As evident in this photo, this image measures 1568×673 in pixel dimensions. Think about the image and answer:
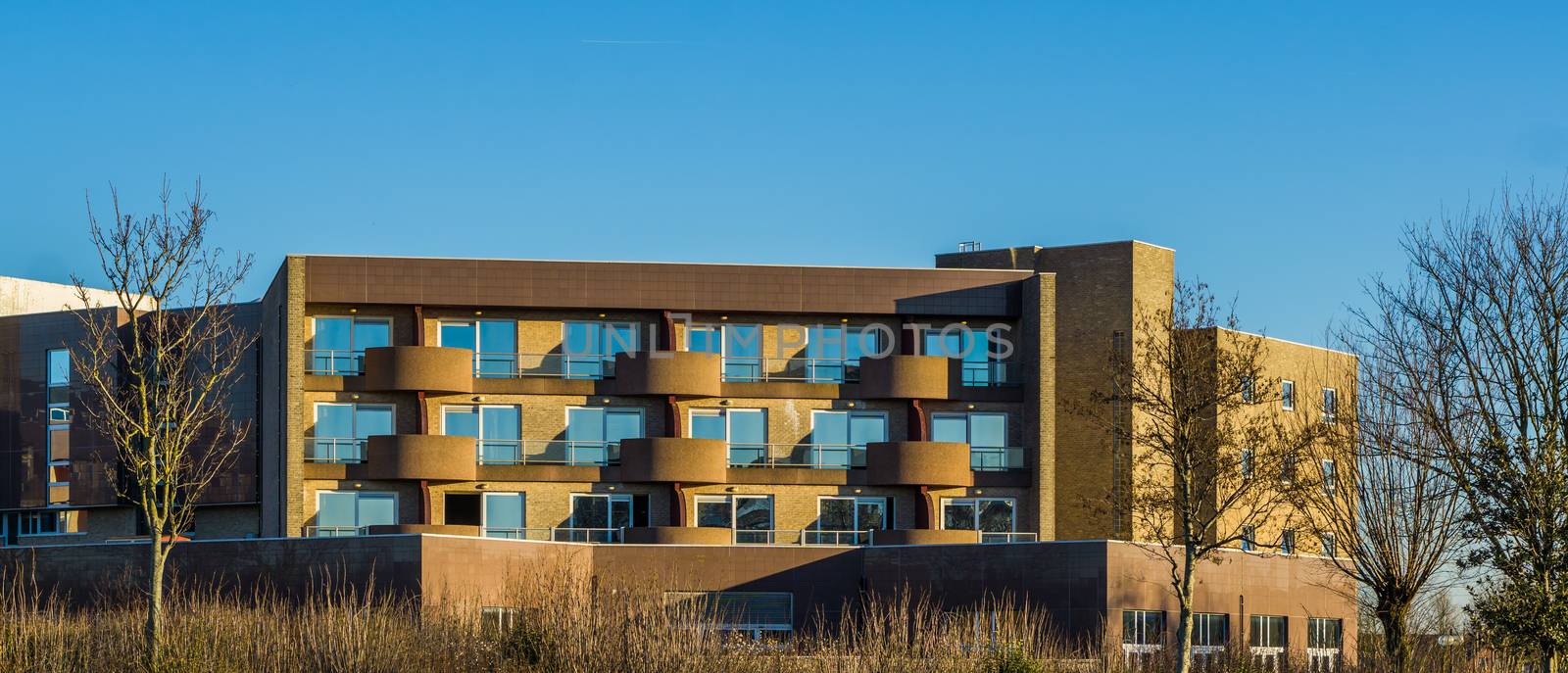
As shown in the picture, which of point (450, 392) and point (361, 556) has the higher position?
point (450, 392)

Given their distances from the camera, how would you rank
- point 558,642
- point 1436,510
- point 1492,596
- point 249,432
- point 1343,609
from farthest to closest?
point 249,432 → point 1343,609 → point 1436,510 → point 1492,596 → point 558,642

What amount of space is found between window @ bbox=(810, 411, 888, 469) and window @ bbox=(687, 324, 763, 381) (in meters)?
2.18

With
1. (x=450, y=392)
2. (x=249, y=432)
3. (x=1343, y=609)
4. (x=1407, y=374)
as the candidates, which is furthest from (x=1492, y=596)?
(x=249, y=432)

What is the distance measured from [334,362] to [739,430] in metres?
11.1

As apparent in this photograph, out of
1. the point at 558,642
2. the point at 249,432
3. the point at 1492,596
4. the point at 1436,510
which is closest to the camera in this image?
the point at 558,642

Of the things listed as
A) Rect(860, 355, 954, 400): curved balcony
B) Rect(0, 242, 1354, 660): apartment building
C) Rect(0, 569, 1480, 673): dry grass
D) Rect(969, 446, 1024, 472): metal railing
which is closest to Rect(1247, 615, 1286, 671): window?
Rect(0, 242, 1354, 660): apartment building

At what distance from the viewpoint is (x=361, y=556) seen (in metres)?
41.2

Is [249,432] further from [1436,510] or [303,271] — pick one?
[1436,510]

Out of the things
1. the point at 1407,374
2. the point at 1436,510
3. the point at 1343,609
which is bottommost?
the point at 1343,609

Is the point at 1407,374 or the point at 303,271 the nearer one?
the point at 1407,374

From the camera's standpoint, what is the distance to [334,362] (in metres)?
49.5

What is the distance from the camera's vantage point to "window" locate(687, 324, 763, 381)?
51.0 meters

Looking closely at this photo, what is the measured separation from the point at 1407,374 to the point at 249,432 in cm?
3257

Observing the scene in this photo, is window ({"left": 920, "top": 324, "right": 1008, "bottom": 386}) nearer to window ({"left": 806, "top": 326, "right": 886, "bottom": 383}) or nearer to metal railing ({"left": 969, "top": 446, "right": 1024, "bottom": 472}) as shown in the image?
window ({"left": 806, "top": 326, "right": 886, "bottom": 383})
